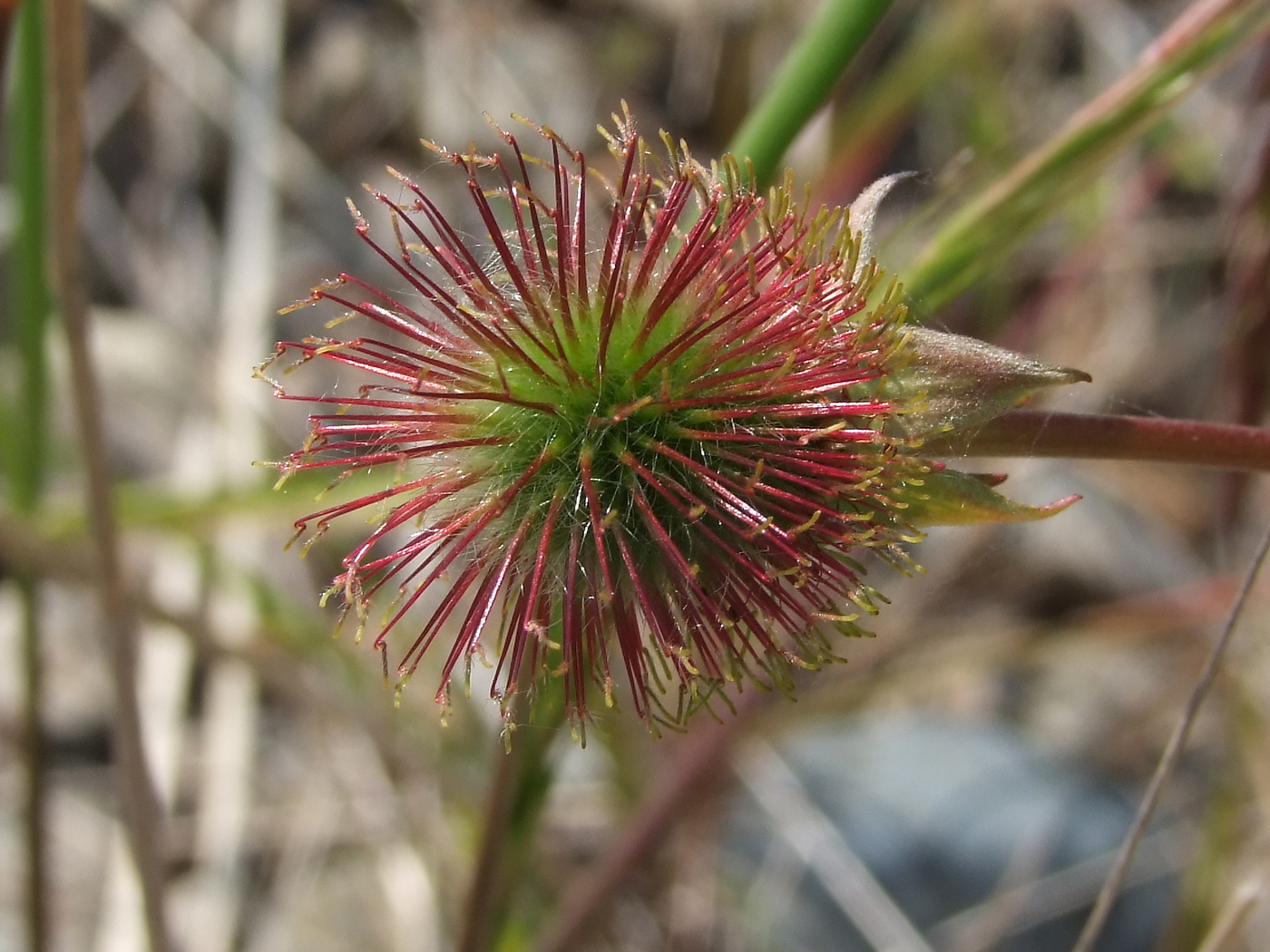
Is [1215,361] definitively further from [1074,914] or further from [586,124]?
[586,124]

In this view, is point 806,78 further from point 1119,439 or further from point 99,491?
point 99,491

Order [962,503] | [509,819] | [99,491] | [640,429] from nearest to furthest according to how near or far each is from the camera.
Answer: [962,503] < [640,429] < [509,819] < [99,491]

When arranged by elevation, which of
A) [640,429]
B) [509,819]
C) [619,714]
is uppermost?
[640,429]

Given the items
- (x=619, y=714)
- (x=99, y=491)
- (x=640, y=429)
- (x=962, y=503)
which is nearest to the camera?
(x=962, y=503)

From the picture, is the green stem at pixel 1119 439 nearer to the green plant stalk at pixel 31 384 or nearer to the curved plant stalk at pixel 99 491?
the curved plant stalk at pixel 99 491

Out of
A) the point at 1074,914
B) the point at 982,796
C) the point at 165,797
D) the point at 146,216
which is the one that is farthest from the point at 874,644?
the point at 146,216

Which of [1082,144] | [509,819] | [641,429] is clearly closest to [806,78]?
[1082,144]

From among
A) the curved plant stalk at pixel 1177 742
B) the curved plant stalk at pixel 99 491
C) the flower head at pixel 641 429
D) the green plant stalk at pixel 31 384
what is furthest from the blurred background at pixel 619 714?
the curved plant stalk at pixel 1177 742

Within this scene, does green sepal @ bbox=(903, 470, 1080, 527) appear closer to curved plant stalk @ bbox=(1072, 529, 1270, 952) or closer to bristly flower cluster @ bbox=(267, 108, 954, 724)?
bristly flower cluster @ bbox=(267, 108, 954, 724)
